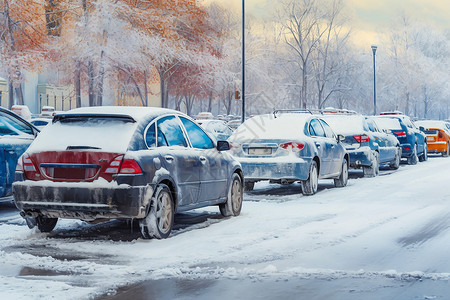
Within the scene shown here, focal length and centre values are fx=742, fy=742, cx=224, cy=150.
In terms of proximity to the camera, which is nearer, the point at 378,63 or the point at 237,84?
the point at 237,84

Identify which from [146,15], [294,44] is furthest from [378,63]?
[146,15]

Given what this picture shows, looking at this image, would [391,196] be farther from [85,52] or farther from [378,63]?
[378,63]

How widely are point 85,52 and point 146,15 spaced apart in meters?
3.96

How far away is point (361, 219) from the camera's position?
34.8 feet

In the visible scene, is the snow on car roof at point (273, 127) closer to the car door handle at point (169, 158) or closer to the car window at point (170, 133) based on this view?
the car window at point (170, 133)

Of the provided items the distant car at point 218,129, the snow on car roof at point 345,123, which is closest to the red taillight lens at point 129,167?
the snow on car roof at point 345,123

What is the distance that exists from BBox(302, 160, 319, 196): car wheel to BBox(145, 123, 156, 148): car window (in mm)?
5797

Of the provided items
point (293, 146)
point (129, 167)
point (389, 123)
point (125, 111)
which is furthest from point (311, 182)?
point (389, 123)

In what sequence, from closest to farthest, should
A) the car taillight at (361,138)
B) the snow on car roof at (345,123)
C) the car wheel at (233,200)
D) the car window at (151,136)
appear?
the car window at (151,136) → the car wheel at (233,200) → the car taillight at (361,138) → the snow on car roof at (345,123)

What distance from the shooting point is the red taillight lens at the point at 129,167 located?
8.27 m

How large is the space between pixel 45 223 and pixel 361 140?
1121 centimetres

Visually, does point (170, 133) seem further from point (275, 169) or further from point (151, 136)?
point (275, 169)

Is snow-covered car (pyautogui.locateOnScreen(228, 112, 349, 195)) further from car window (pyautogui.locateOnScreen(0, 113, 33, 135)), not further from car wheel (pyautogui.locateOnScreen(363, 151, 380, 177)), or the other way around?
car wheel (pyautogui.locateOnScreen(363, 151, 380, 177))

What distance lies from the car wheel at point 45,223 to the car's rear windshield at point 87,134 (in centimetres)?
101
